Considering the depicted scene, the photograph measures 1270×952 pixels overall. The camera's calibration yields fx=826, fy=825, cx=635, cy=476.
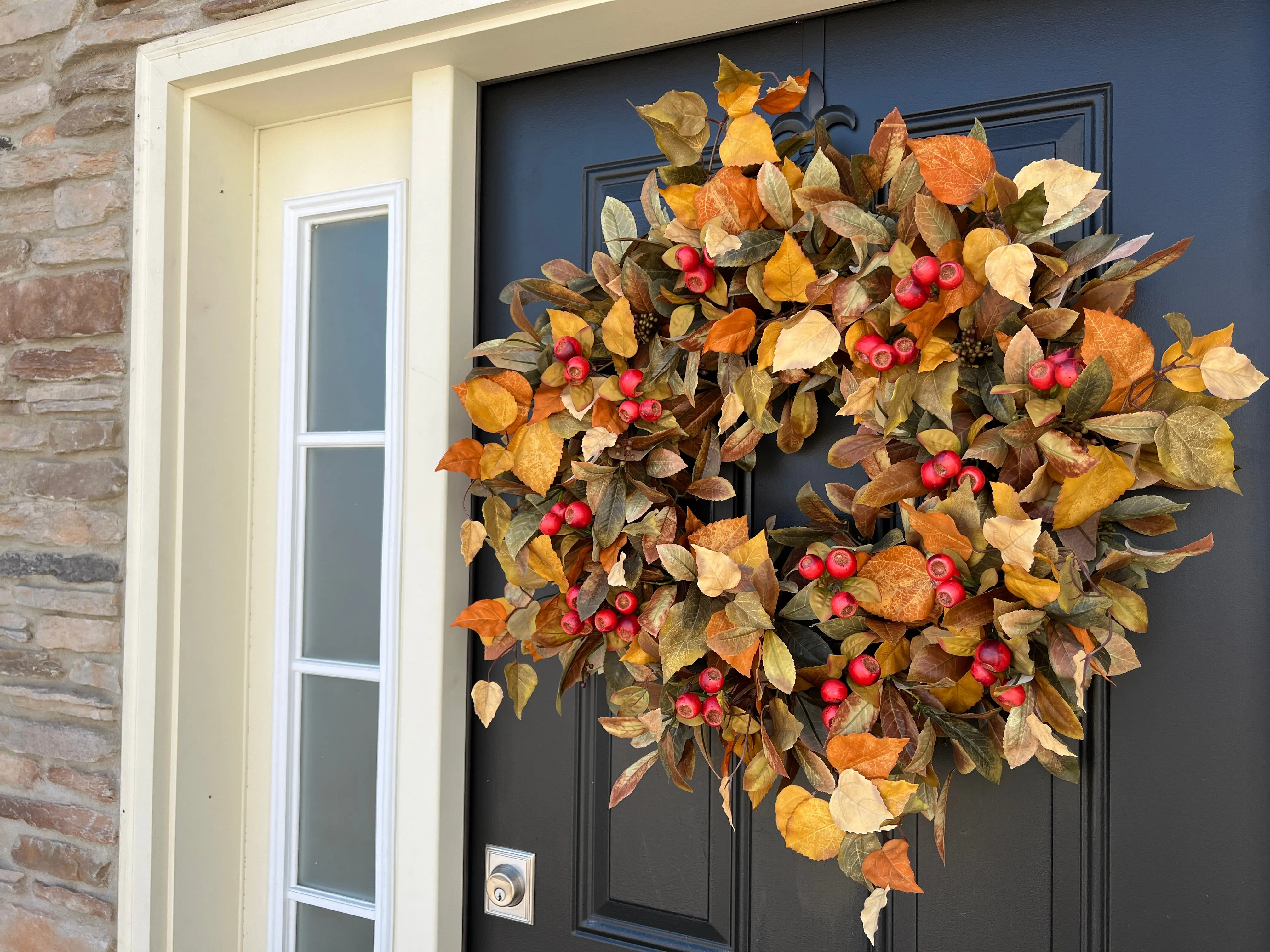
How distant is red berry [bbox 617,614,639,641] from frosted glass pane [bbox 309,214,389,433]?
1.80 ft

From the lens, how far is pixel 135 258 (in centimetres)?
123

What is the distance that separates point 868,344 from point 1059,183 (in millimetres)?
229

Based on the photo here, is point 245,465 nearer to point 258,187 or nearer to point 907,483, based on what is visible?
point 258,187

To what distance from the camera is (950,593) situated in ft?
2.66

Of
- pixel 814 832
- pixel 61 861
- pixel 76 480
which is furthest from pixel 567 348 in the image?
pixel 61 861

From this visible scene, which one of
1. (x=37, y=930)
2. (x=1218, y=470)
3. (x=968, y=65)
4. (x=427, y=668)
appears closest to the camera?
(x=1218, y=470)

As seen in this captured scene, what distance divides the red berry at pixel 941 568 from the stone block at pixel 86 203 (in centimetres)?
126

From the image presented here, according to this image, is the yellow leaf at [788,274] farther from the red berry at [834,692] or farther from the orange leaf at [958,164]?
the red berry at [834,692]

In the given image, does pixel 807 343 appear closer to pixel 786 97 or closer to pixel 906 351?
pixel 906 351

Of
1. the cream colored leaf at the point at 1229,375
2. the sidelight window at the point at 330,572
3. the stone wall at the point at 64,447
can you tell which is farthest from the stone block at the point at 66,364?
the cream colored leaf at the point at 1229,375

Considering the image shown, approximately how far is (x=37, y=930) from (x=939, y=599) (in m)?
1.44

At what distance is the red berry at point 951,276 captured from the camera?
81 centimetres

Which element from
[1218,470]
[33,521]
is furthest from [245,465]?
[1218,470]

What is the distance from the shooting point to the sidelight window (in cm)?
128
